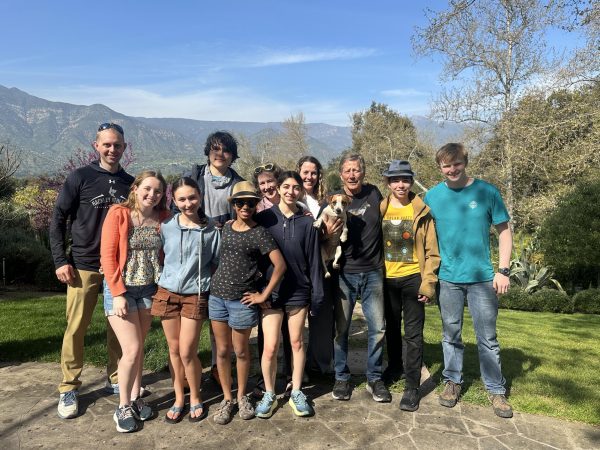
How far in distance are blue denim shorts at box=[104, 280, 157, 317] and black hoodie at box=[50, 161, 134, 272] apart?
18.0 inches

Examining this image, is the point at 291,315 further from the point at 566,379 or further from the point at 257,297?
the point at 566,379

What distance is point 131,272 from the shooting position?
3475 millimetres

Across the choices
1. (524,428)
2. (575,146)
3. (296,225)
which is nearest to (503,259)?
(524,428)

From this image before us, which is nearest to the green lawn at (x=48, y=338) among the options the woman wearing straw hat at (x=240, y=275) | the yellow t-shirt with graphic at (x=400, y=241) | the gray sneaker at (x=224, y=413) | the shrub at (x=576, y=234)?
the gray sneaker at (x=224, y=413)

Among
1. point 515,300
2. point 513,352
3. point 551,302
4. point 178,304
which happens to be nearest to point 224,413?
point 178,304

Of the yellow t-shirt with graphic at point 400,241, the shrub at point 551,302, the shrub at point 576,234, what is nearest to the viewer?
the yellow t-shirt with graphic at point 400,241

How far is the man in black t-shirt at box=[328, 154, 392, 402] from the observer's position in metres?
3.91

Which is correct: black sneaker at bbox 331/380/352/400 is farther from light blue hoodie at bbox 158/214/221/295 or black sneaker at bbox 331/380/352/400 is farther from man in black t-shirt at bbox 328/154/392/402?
light blue hoodie at bbox 158/214/221/295

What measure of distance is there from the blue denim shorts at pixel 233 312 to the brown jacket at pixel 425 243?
1.50m

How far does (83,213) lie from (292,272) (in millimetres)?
1901

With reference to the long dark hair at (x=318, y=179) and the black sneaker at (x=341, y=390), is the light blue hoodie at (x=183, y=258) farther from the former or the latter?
the black sneaker at (x=341, y=390)

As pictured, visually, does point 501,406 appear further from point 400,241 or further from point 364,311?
point 400,241

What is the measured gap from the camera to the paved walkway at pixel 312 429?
328 cm

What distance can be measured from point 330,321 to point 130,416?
2030 millimetres
